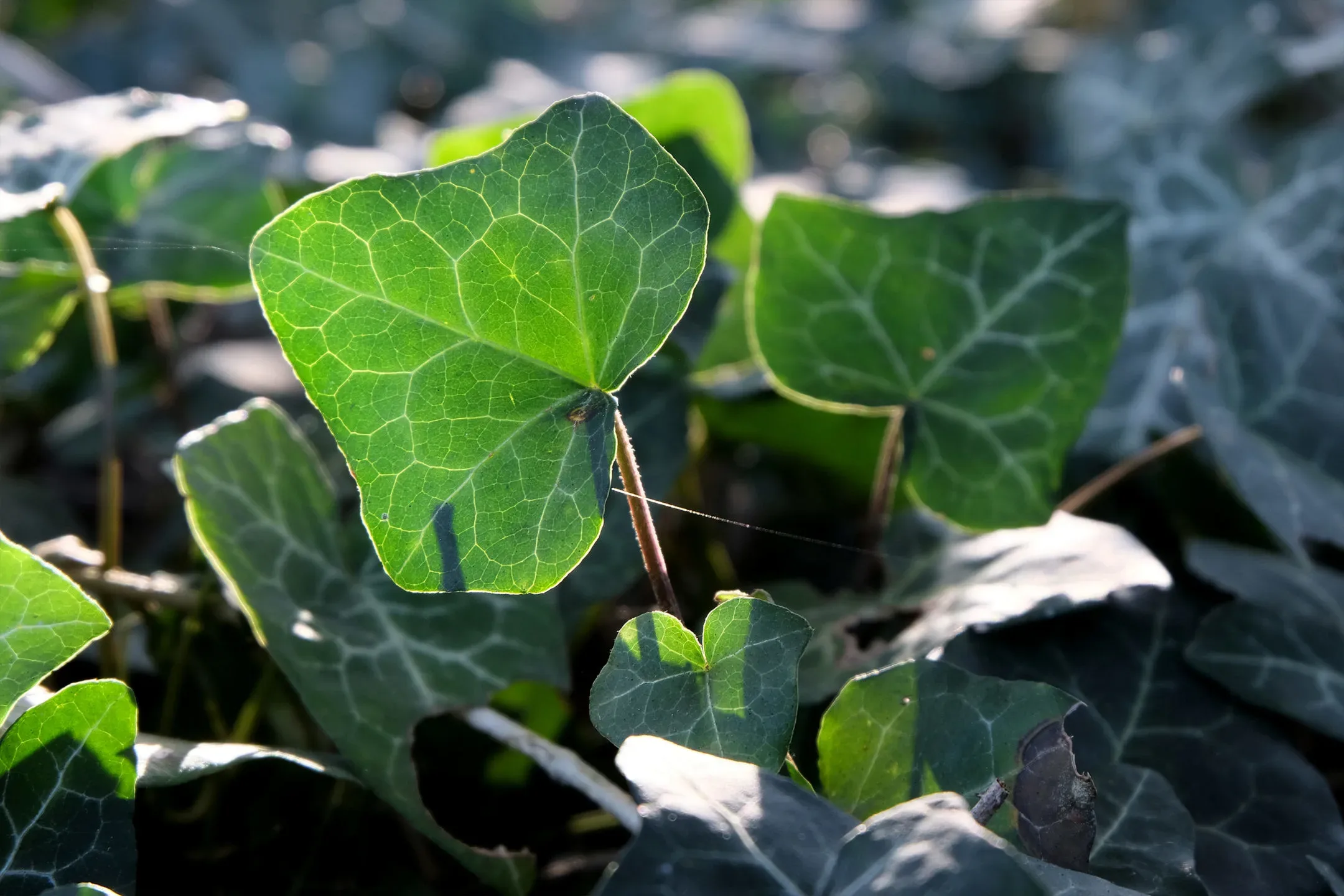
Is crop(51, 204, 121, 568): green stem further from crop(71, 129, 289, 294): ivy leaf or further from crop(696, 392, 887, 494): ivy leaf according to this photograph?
crop(696, 392, 887, 494): ivy leaf

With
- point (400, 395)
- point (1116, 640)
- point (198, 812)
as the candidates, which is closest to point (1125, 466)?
point (1116, 640)

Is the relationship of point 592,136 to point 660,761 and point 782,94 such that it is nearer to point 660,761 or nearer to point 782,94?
point 660,761

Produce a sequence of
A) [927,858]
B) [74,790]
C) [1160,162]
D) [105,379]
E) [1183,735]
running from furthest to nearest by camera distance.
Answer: [1160,162]
[105,379]
[1183,735]
[74,790]
[927,858]

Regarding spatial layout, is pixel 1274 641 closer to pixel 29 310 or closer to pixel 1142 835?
pixel 1142 835

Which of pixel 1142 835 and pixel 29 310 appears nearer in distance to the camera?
pixel 1142 835

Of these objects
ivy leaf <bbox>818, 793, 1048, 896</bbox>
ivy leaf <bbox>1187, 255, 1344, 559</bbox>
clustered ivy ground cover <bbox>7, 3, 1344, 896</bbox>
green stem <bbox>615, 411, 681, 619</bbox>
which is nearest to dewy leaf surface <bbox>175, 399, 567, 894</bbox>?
clustered ivy ground cover <bbox>7, 3, 1344, 896</bbox>

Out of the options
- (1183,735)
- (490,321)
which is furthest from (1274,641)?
(490,321)
